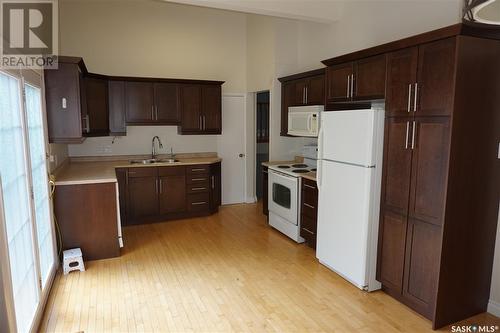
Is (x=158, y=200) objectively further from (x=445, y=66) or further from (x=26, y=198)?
(x=445, y=66)

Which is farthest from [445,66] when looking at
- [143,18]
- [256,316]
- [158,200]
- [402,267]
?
[143,18]

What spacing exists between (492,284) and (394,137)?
144 cm

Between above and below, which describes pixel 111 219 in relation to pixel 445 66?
below

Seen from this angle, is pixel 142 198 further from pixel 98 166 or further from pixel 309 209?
pixel 309 209

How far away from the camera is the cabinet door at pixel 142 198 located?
496 cm

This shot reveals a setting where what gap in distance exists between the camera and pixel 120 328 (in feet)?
8.41

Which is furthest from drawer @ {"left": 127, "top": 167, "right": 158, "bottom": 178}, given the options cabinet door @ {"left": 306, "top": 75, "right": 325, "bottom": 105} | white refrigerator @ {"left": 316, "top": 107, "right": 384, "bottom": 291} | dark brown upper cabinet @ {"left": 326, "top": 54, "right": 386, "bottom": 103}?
dark brown upper cabinet @ {"left": 326, "top": 54, "right": 386, "bottom": 103}

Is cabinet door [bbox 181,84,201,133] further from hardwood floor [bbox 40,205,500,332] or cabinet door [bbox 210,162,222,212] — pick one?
hardwood floor [bbox 40,205,500,332]

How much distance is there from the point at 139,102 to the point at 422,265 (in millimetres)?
4292

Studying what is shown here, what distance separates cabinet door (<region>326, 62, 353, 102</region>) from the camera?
3298mm

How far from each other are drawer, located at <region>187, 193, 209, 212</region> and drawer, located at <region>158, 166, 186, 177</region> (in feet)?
1.30

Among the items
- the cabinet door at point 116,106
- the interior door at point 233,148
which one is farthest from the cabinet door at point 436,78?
the cabinet door at point 116,106

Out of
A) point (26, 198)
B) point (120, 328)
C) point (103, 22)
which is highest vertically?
point (103, 22)

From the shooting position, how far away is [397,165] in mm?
2793
